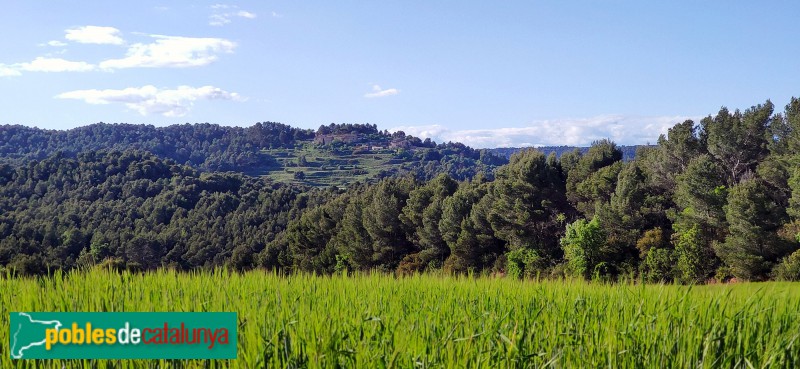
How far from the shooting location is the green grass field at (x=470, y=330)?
3555mm

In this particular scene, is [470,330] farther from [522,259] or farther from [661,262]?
[522,259]

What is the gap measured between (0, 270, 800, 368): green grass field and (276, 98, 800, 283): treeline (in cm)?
3544

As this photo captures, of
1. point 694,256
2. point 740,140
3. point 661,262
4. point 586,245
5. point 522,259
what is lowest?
point 522,259

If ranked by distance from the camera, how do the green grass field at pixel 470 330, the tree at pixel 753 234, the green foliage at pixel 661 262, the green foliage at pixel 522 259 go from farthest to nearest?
the green foliage at pixel 522 259
the green foliage at pixel 661 262
the tree at pixel 753 234
the green grass field at pixel 470 330

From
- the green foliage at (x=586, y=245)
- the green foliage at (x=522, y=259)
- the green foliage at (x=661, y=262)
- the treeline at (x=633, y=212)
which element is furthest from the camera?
the green foliage at (x=522, y=259)

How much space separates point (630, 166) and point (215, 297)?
54595mm

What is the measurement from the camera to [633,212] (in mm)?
53344

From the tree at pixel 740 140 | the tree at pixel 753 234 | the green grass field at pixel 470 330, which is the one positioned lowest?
the tree at pixel 753 234

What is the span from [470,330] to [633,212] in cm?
5264

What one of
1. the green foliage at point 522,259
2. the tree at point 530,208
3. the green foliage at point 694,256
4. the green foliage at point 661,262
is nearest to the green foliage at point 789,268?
the green foliage at point 694,256
